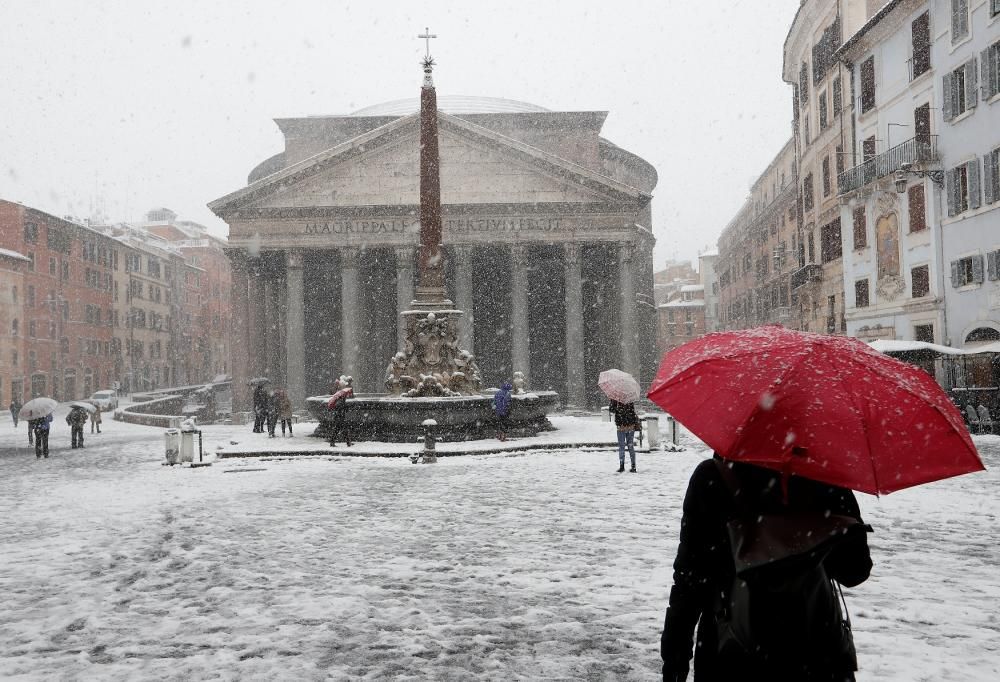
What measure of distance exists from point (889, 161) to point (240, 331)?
26988 mm

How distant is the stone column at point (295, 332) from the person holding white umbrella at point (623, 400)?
82.8 feet

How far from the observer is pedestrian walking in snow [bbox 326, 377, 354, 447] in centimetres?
1861

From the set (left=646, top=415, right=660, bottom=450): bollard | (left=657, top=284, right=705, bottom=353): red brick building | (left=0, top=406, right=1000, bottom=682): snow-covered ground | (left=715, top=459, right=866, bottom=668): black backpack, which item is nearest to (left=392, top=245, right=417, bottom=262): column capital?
(left=646, top=415, right=660, bottom=450): bollard

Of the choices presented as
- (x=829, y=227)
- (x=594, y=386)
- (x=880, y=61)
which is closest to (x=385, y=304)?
(x=594, y=386)

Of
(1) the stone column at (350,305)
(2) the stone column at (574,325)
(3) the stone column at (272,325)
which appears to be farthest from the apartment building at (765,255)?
(3) the stone column at (272,325)

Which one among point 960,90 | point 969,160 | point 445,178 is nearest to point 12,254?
point 445,178

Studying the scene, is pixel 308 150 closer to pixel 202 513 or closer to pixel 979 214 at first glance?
pixel 979 214

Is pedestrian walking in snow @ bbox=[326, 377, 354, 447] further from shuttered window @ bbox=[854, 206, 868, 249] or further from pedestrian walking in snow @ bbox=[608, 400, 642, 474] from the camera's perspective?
shuttered window @ bbox=[854, 206, 868, 249]

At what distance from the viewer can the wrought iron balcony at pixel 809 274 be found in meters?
35.3

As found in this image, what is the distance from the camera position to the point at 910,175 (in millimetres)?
25188

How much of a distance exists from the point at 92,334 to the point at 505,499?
188ft

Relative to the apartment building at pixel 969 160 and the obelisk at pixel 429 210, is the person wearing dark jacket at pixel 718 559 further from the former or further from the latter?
the apartment building at pixel 969 160

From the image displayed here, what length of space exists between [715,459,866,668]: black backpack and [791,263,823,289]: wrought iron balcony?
3494 centimetres

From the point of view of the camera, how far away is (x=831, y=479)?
2.40 meters
